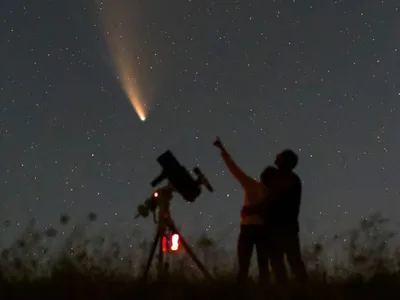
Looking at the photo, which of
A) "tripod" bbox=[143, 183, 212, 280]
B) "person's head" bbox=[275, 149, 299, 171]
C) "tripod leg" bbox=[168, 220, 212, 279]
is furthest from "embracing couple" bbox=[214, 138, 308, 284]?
"tripod" bbox=[143, 183, 212, 280]

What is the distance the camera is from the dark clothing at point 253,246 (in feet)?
22.2

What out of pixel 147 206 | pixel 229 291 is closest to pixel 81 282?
pixel 229 291

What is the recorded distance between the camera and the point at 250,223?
6.86m

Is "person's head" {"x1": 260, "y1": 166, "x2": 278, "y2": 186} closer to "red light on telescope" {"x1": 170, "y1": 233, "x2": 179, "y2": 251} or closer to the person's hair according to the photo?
the person's hair

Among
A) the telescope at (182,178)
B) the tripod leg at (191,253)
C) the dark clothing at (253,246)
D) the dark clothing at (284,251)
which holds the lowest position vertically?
the dark clothing at (284,251)

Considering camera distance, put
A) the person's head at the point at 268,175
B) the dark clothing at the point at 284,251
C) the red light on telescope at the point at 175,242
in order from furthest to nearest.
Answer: the red light on telescope at the point at 175,242 → the person's head at the point at 268,175 → the dark clothing at the point at 284,251

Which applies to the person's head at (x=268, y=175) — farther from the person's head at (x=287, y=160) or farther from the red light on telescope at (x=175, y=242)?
the red light on telescope at (x=175, y=242)

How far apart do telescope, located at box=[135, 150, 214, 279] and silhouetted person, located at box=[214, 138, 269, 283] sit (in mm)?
475

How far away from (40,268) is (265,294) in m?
2.59

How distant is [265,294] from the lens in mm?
4824

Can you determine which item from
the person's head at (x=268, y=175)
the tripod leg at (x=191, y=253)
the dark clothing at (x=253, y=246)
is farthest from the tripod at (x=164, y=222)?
the person's head at (x=268, y=175)

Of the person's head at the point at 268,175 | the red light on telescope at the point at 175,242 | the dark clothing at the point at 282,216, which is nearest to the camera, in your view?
the dark clothing at the point at 282,216

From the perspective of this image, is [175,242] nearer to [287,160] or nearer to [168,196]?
[168,196]

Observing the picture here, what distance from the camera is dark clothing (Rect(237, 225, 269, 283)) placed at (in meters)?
6.75
